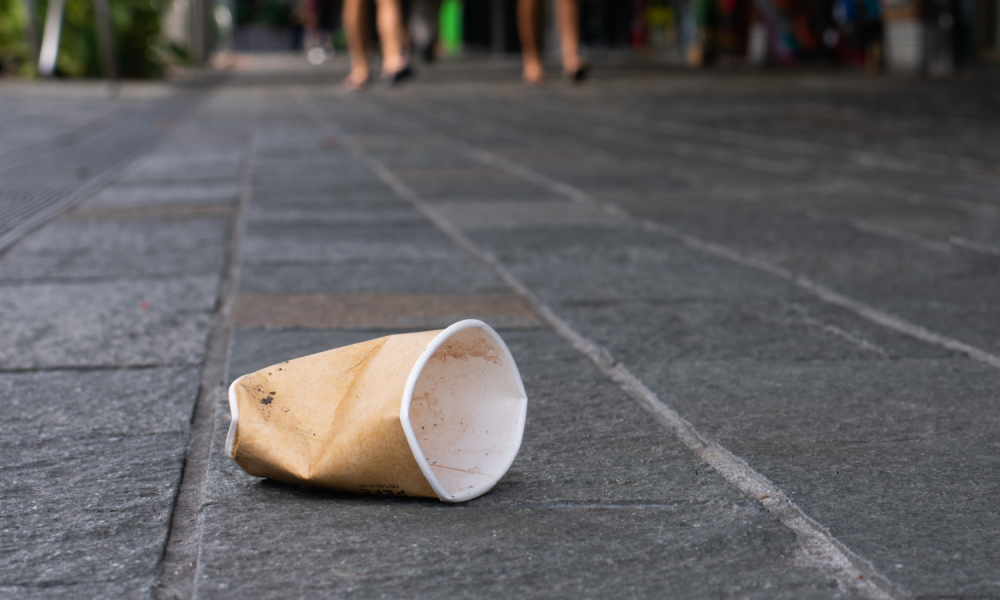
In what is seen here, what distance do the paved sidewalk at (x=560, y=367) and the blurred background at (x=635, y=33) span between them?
6523 mm

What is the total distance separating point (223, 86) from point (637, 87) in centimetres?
417

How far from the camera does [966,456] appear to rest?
61.3 inches

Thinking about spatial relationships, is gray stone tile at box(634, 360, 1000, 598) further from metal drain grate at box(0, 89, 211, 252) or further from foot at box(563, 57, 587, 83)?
foot at box(563, 57, 587, 83)

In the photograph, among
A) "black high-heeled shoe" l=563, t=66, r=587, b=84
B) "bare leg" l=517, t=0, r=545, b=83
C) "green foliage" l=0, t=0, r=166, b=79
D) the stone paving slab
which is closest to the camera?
the stone paving slab

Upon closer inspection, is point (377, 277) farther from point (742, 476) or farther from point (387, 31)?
point (387, 31)

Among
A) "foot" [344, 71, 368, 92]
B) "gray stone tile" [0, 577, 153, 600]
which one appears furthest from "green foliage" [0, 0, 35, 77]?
"gray stone tile" [0, 577, 153, 600]

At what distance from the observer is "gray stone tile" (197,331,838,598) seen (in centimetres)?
116

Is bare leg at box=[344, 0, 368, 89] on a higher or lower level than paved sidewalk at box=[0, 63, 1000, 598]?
higher

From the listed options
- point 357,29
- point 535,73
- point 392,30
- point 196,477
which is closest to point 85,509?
point 196,477

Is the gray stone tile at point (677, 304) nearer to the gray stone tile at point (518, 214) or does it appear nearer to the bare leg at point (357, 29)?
the gray stone tile at point (518, 214)

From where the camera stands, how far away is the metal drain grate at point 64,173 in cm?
368

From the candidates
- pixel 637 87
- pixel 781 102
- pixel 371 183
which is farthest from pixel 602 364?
pixel 637 87

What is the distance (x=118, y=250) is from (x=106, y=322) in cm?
84

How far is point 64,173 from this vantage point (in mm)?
4684
